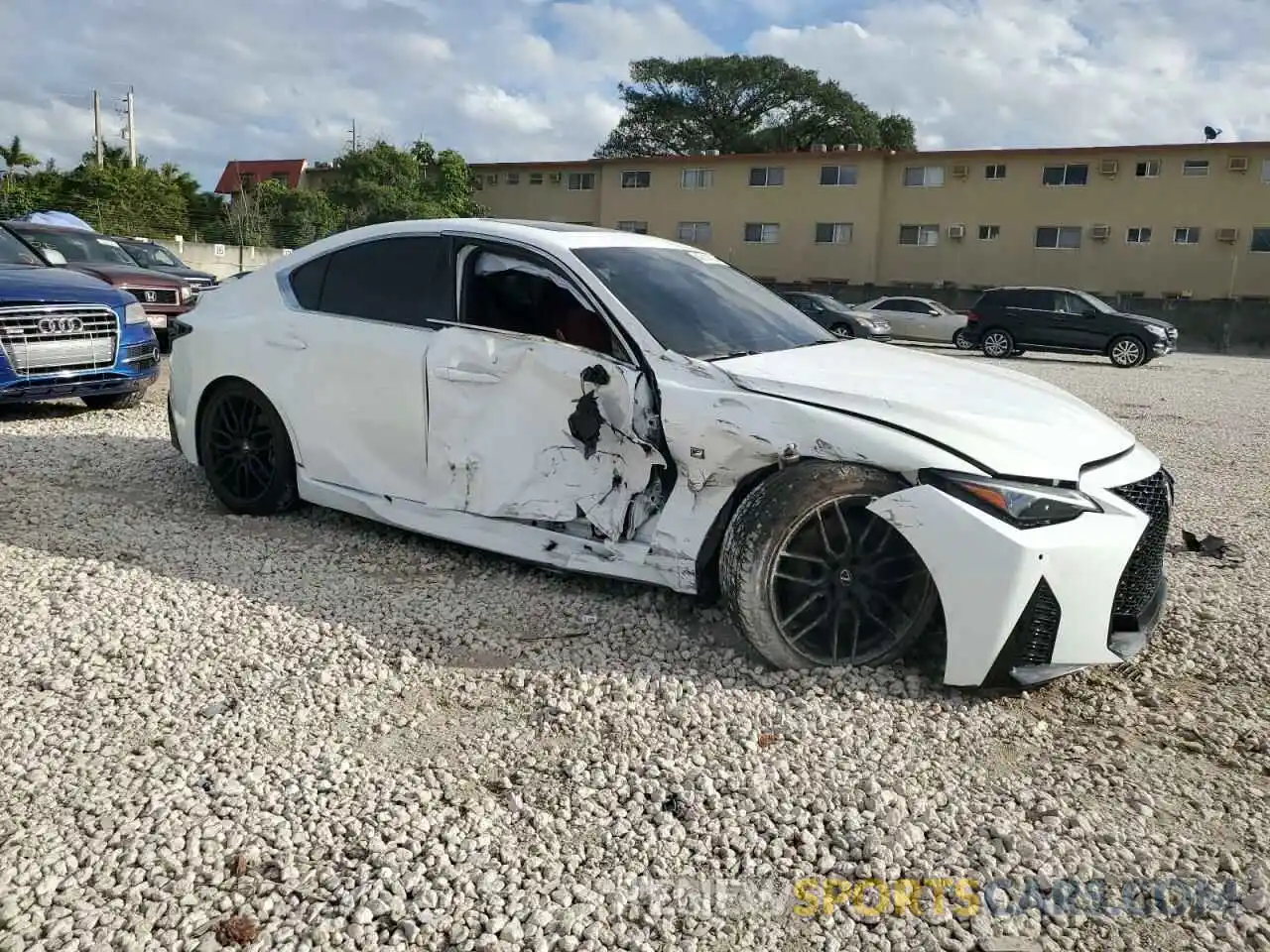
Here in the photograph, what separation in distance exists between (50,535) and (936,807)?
4.30 m

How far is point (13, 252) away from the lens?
28.9 ft

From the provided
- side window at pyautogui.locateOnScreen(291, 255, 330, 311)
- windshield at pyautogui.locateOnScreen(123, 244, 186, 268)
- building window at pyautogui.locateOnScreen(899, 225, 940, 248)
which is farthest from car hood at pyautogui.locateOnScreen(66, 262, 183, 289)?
building window at pyautogui.locateOnScreen(899, 225, 940, 248)

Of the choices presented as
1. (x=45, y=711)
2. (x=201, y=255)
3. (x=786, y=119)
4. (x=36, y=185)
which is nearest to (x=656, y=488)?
(x=45, y=711)

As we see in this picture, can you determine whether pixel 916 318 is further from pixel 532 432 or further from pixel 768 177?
pixel 532 432

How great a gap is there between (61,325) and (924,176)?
35.2 m

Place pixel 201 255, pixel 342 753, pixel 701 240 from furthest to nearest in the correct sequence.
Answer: pixel 701 240 → pixel 201 255 → pixel 342 753

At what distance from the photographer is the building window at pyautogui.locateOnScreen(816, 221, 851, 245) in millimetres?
38531

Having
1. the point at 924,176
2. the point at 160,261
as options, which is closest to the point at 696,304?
the point at 160,261

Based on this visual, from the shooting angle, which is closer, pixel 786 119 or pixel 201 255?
pixel 201 255

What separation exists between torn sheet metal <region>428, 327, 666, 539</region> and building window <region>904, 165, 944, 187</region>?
36596 millimetres

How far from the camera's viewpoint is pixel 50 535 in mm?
4773

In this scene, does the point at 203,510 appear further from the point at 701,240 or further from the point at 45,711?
the point at 701,240

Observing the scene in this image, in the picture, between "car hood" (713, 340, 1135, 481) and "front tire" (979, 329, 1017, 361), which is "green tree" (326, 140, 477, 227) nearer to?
"front tire" (979, 329, 1017, 361)

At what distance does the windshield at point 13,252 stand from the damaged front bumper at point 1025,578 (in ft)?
28.1
